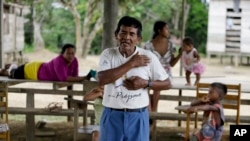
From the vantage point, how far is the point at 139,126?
118 inches

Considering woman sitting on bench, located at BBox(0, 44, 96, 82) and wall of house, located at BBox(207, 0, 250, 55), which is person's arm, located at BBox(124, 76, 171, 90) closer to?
woman sitting on bench, located at BBox(0, 44, 96, 82)

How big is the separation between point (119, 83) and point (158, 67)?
30 centimetres

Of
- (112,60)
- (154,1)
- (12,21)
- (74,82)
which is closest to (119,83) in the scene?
(112,60)

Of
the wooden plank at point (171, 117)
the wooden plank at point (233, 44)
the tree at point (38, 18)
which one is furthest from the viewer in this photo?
the tree at point (38, 18)

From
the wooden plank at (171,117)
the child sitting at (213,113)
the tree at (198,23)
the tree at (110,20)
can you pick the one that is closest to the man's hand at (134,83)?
the child sitting at (213,113)

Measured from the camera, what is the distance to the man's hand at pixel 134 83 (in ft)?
9.45

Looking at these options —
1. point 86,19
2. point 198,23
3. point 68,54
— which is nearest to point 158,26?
point 68,54

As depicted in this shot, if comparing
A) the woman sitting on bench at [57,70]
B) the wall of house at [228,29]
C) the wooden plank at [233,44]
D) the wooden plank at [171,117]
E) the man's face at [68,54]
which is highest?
the wall of house at [228,29]

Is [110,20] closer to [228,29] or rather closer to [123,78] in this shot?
[123,78]

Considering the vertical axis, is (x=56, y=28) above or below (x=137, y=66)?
above

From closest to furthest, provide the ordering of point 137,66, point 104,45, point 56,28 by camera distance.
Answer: point 137,66 → point 104,45 → point 56,28

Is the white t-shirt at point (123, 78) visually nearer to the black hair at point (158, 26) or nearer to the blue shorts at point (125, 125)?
the blue shorts at point (125, 125)

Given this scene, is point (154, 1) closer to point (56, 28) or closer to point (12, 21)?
point (56, 28)

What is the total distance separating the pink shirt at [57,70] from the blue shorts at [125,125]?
10.9 feet
